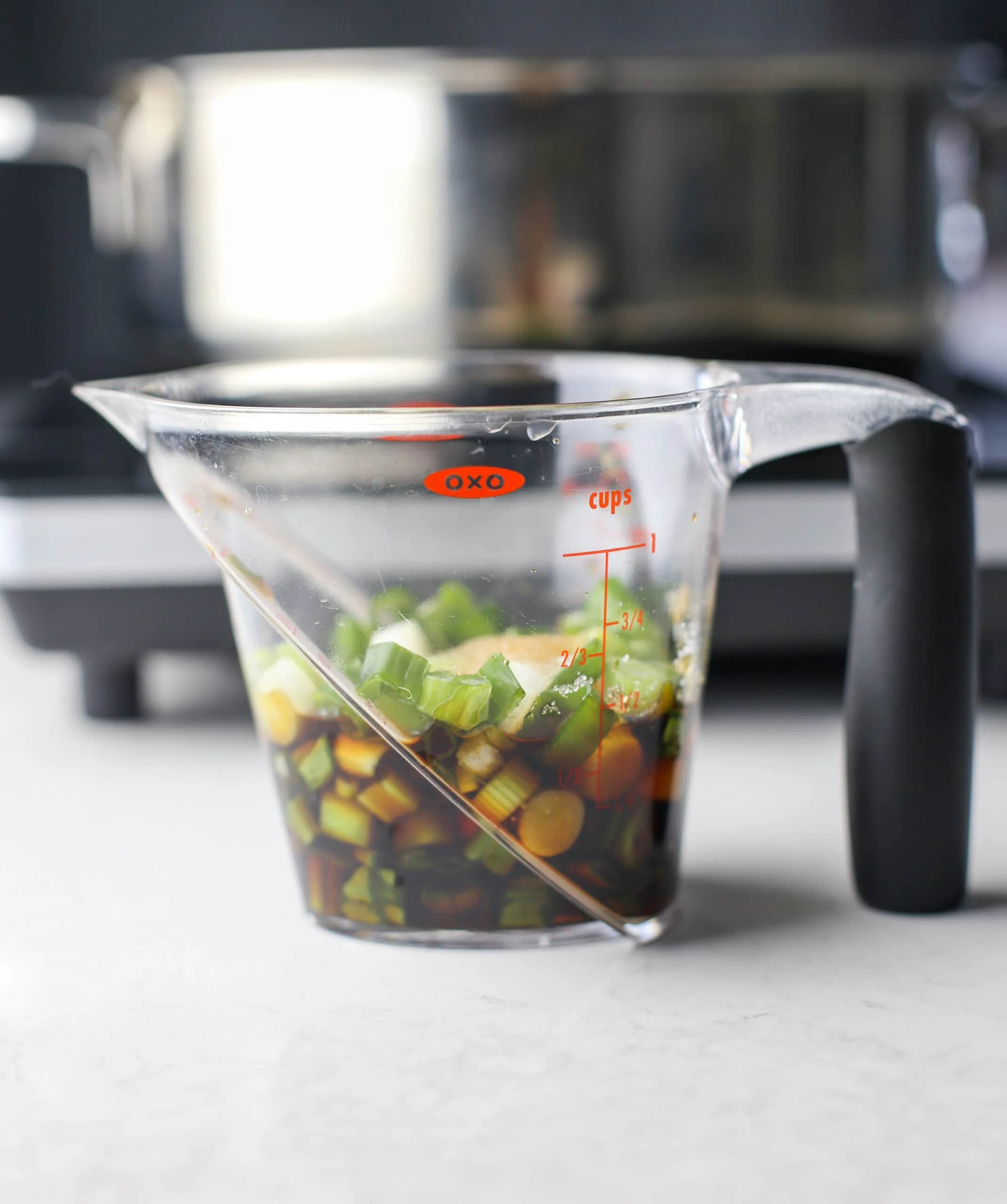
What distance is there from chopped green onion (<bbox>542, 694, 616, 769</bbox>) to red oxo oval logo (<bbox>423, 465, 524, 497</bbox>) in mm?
64

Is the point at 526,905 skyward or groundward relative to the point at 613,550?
groundward

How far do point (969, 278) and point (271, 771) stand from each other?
65 cm

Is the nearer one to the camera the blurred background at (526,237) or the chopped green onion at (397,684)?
the chopped green onion at (397,684)

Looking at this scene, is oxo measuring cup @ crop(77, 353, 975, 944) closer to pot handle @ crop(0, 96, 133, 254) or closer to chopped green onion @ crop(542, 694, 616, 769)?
chopped green onion @ crop(542, 694, 616, 769)

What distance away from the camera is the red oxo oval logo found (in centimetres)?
39

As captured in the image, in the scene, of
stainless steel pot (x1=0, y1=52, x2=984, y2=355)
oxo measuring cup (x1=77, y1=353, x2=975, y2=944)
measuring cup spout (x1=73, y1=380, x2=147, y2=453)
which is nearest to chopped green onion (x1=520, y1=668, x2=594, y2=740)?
oxo measuring cup (x1=77, y1=353, x2=975, y2=944)

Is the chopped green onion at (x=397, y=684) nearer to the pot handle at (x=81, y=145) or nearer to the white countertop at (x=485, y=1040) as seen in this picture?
the white countertop at (x=485, y=1040)

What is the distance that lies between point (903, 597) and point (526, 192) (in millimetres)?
361

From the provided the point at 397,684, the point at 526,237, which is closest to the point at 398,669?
the point at 397,684

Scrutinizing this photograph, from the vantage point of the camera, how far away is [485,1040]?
0.38 metres

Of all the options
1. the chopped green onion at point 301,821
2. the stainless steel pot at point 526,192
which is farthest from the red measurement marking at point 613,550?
the stainless steel pot at point 526,192

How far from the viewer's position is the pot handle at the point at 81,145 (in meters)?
0.70

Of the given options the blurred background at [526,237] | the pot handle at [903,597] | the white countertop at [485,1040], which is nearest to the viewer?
the white countertop at [485,1040]

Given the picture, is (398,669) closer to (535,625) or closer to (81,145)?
(535,625)
